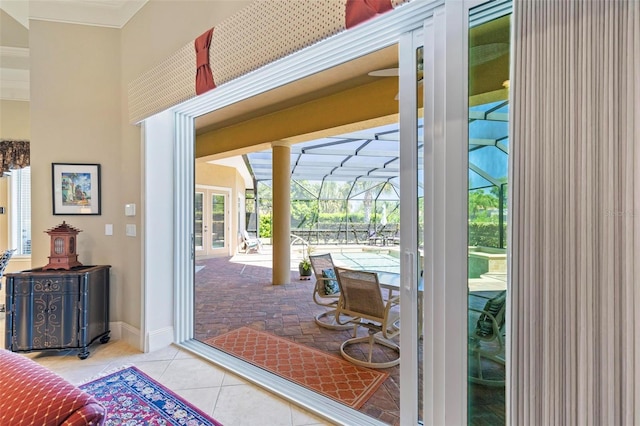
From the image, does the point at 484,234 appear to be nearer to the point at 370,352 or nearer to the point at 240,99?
the point at 370,352

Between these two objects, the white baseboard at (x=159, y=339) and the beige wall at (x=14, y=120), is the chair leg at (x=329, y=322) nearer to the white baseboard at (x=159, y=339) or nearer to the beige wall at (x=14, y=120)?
the white baseboard at (x=159, y=339)

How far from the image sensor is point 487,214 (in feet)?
4.30

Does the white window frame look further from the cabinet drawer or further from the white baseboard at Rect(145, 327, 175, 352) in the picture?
the white baseboard at Rect(145, 327, 175, 352)

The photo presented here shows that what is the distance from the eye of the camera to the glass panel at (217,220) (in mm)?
9391

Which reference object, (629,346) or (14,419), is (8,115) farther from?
(629,346)

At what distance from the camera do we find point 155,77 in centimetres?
246

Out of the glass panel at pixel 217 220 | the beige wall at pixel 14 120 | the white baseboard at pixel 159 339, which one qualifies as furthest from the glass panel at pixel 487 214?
the glass panel at pixel 217 220

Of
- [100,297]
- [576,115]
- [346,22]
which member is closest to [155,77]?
[346,22]

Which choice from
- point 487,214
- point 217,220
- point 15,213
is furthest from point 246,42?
point 217,220

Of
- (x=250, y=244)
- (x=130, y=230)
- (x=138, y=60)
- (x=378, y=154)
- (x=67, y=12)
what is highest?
(x=67, y=12)

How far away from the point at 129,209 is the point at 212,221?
263 inches

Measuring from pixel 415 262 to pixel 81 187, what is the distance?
3285mm

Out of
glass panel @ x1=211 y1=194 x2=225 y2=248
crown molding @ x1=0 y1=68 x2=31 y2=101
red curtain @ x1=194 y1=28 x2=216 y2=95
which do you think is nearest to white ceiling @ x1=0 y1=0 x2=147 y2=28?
red curtain @ x1=194 y1=28 x2=216 y2=95

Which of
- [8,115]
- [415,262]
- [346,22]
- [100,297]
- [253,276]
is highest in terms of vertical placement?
[8,115]
